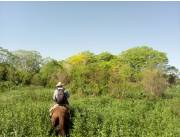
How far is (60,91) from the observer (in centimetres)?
1336

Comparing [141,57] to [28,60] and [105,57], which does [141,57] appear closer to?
[105,57]

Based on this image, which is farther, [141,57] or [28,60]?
[141,57]

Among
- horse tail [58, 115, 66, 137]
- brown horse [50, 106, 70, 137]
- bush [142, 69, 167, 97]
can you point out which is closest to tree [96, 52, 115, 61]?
bush [142, 69, 167, 97]

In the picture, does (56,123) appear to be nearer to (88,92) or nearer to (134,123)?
(134,123)

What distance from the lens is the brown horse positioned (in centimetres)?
1236

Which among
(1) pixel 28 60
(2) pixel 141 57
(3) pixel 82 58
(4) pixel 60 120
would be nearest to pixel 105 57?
(3) pixel 82 58

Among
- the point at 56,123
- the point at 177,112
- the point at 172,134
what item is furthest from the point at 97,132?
the point at 177,112

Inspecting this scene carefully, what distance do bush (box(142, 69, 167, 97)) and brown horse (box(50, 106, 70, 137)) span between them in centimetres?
1859

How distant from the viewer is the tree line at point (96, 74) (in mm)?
29375

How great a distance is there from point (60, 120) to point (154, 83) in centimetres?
1992

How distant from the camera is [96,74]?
31297mm

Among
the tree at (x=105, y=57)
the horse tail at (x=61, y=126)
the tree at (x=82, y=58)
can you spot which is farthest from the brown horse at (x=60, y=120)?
the tree at (x=105, y=57)

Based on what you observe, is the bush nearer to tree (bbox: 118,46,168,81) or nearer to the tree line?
the tree line

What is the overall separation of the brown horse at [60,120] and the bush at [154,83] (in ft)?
61.0
